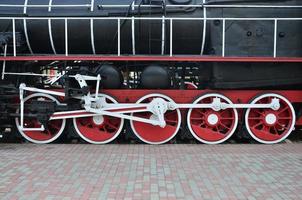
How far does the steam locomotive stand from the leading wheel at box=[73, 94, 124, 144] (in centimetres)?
2

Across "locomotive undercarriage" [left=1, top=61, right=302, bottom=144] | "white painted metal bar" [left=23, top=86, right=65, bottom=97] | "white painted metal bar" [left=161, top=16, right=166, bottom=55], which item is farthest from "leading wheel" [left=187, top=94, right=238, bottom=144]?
"white painted metal bar" [left=23, top=86, right=65, bottom=97]

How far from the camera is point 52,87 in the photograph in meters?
9.41

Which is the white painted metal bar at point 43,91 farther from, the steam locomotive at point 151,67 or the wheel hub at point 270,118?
the wheel hub at point 270,118

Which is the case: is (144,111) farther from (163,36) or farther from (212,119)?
(163,36)

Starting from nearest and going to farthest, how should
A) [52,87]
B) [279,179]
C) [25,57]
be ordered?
[279,179] → [25,57] → [52,87]

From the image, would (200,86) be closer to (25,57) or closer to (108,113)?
(108,113)

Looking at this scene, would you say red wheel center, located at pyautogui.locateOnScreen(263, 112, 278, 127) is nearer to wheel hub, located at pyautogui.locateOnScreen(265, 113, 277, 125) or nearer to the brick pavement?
wheel hub, located at pyautogui.locateOnScreen(265, 113, 277, 125)

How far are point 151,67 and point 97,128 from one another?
1.71m

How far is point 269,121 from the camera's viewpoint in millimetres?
9047

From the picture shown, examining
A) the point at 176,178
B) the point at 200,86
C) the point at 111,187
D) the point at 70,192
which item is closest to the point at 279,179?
the point at 176,178

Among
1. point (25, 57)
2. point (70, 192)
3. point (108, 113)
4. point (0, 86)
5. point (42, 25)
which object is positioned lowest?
point (70, 192)

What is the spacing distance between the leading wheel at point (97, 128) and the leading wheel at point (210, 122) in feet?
4.93

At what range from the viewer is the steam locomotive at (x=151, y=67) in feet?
28.5

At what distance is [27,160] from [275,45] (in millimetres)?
5156
